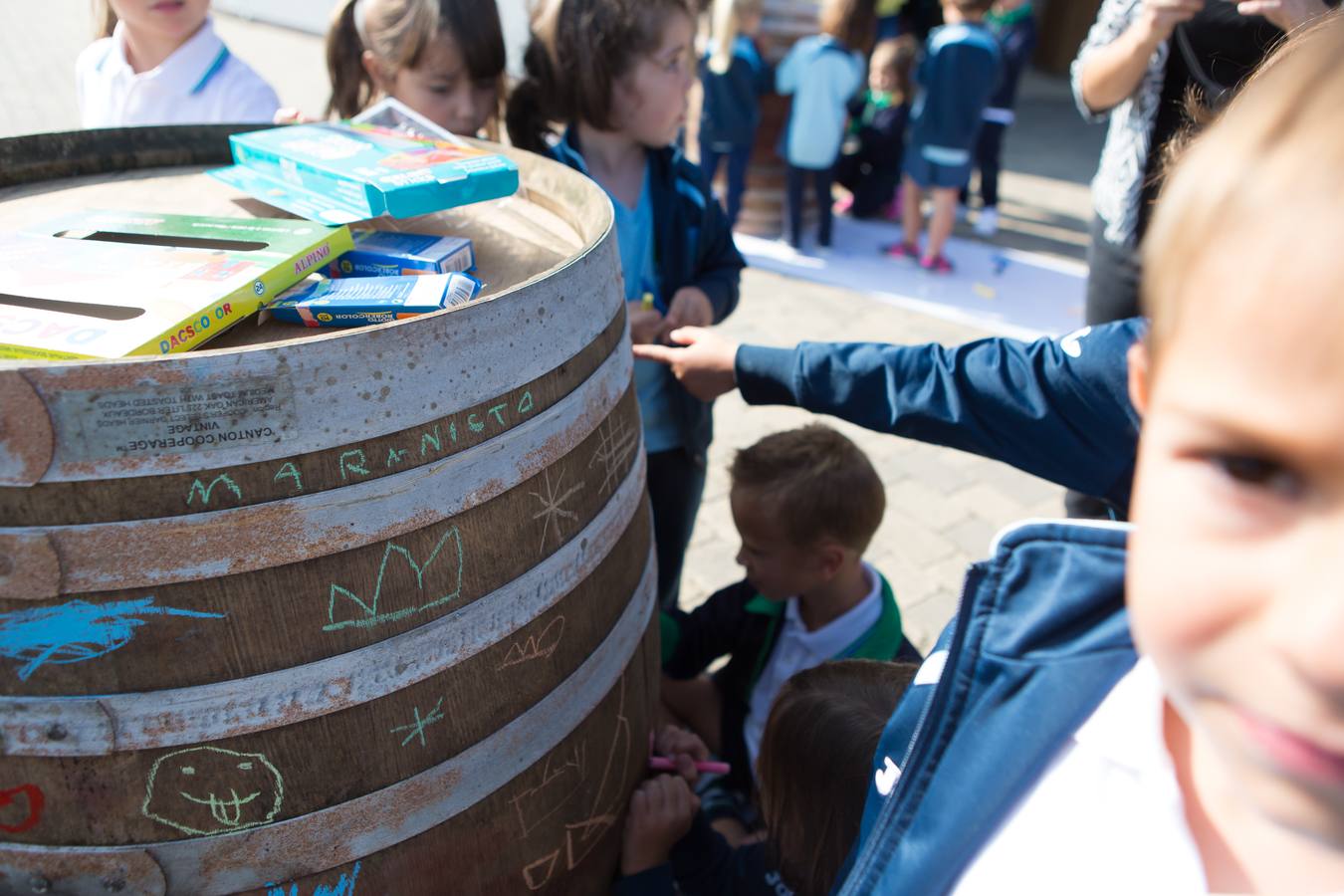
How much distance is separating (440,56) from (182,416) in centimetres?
147

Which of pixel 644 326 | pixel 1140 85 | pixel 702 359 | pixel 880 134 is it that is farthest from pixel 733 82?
pixel 702 359

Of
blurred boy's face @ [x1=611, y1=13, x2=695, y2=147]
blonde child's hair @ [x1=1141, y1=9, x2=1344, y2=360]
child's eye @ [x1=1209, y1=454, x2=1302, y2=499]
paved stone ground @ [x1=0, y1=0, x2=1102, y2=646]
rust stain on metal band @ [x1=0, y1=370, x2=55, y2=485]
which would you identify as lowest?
paved stone ground @ [x1=0, y1=0, x2=1102, y2=646]

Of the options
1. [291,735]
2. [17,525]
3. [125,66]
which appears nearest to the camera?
[17,525]

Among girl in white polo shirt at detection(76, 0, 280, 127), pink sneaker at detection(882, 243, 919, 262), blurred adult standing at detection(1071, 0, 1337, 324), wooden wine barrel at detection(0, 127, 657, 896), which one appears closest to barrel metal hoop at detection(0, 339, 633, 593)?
wooden wine barrel at detection(0, 127, 657, 896)

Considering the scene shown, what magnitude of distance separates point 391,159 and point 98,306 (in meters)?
0.48

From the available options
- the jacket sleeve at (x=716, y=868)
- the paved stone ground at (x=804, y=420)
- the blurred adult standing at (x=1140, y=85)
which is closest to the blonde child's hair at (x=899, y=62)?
the paved stone ground at (x=804, y=420)

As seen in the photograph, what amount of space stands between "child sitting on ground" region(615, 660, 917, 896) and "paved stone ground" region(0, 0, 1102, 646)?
138 cm

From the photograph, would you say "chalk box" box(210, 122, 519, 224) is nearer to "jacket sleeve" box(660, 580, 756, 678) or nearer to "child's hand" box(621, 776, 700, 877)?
"child's hand" box(621, 776, 700, 877)

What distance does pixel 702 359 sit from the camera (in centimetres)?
160

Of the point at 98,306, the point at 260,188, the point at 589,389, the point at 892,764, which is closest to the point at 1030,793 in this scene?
the point at 892,764

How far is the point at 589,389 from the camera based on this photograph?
1165mm

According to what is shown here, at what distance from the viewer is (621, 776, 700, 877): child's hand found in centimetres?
144

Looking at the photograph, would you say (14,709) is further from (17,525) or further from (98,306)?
(98,306)

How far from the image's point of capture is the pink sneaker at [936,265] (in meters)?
6.07
